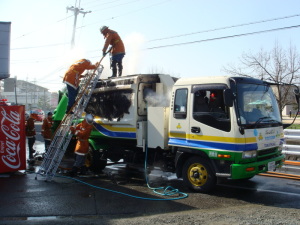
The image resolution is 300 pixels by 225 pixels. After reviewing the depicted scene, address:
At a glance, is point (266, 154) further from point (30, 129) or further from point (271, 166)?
point (30, 129)

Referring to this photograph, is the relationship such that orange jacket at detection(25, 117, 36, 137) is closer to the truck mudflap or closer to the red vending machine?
the red vending machine

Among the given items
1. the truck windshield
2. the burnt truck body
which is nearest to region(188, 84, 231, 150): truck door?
the burnt truck body

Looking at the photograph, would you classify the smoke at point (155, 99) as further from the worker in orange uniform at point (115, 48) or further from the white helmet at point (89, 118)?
the worker in orange uniform at point (115, 48)

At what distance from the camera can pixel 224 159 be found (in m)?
6.11

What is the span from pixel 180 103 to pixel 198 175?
5.20 ft

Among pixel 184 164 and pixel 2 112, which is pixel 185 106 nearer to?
pixel 184 164

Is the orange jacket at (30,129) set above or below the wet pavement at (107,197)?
above

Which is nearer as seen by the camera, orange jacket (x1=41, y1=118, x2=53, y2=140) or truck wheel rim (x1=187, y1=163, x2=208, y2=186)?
truck wheel rim (x1=187, y1=163, x2=208, y2=186)

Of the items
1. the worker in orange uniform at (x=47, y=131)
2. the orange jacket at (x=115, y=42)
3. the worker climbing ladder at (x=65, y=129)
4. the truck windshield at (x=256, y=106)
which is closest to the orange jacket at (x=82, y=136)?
the worker climbing ladder at (x=65, y=129)

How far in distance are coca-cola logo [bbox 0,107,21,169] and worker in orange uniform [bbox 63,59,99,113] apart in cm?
150

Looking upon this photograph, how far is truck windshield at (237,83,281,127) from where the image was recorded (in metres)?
6.13

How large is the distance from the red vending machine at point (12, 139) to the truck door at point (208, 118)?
498 cm

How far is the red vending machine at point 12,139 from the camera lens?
8422 millimetres

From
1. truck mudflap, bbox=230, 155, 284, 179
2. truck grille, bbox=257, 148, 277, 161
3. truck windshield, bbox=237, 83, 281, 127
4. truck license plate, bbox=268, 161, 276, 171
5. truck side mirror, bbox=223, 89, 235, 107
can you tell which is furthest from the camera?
truck license plate, bbox=268, 161, 276, 171
